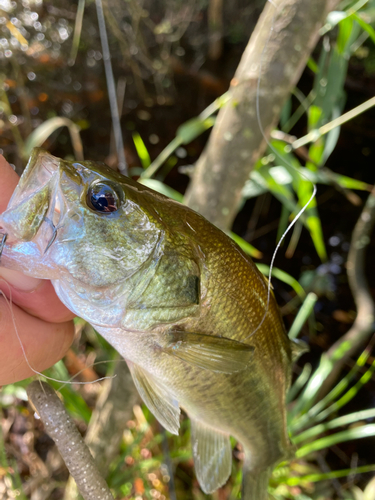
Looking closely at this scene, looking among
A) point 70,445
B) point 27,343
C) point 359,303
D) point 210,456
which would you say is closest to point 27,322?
point 27,343

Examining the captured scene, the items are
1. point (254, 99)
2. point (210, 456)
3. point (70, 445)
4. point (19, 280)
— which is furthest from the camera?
point (254, 99)

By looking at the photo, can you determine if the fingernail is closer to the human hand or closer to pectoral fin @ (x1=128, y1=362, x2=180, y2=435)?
the human hand

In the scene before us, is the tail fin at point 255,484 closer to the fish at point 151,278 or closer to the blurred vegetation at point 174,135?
the fish at point 151,278

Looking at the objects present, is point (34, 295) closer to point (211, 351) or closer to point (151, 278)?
point (151, 278)

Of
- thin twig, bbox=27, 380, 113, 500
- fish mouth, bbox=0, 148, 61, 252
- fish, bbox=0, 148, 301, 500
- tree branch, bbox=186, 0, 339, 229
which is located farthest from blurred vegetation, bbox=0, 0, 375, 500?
fish mouth, bbox=0, 148, 61, 252

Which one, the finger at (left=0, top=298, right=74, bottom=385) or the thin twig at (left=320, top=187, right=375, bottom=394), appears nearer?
the finger at (left=0, top=298, right=74, bottom=385)

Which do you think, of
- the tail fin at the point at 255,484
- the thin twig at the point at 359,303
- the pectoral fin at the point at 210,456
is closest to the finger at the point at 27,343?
the pectoral fin at the point at 210,456
